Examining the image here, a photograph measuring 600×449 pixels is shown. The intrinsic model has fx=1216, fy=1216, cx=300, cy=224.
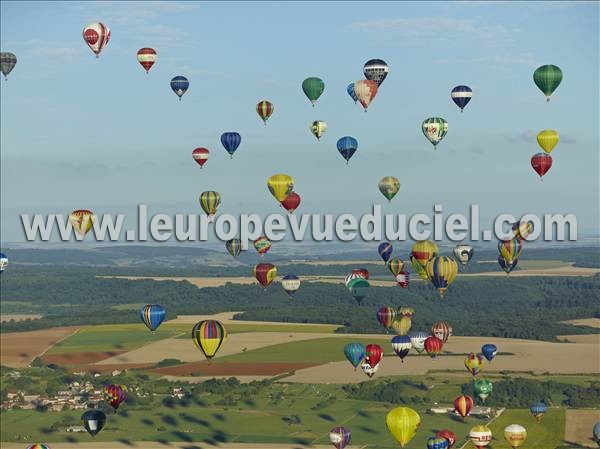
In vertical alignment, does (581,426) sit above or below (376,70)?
below

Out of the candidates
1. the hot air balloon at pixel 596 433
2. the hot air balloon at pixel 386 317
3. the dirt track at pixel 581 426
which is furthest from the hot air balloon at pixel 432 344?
the hot air balloon at pixel 596 433

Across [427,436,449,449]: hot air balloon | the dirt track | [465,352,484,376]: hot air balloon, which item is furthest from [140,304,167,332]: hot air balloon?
the dirt track

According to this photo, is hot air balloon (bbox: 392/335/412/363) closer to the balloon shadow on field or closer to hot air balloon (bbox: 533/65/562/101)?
the balloon shadow on field

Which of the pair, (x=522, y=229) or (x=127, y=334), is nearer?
(x=522, y=229)

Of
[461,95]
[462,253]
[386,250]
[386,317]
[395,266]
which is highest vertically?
[461,95]

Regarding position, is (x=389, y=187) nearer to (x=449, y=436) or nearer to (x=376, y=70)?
(x=376, y=70)

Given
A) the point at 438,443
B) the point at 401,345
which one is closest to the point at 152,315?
the point at 401,345
